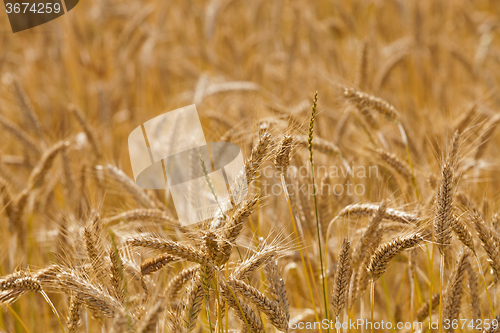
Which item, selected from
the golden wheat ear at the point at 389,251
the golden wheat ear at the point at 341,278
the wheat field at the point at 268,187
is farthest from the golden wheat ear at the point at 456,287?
the golden wheat ear at the point at 341,278

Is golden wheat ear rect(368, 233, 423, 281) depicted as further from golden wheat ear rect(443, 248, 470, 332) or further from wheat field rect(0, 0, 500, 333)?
golden wheat ear rect(443, 248, 470, 332)

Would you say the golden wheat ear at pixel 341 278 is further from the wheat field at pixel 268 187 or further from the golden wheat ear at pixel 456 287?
the golden wheat ear at pixel 456 287

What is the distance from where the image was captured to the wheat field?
1.05 meters

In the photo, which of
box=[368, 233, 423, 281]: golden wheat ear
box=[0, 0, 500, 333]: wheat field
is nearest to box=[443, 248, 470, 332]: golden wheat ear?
box=[0, 0, 500, 333]: wheat field

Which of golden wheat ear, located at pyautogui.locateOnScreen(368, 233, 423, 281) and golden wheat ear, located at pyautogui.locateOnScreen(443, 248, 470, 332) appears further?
golden wheat ear, located at pyautogui.locateOnScreen(443, 248, 470, 332)

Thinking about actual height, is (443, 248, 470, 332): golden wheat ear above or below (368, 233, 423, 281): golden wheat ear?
below

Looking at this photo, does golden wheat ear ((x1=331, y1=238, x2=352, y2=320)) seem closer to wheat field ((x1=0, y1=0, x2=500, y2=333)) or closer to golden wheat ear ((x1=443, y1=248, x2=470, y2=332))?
wheat field ((x1=0, y1=0, x2=500, y2=333))

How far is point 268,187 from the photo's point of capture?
6.99 feet

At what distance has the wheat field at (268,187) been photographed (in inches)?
41.4

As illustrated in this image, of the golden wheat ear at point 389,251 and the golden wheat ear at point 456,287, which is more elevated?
the golden wheat ear at point 389,251

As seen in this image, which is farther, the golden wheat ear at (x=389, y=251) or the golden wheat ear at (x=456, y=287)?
the golden wheat ear at (x=456, y=287)

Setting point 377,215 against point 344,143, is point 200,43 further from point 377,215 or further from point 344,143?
point 377,215

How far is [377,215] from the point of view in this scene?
1.12 m

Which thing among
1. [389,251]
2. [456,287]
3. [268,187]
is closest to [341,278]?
[389,251]
